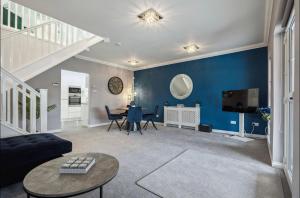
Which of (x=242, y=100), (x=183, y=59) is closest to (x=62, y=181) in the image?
(x=242, y=100)

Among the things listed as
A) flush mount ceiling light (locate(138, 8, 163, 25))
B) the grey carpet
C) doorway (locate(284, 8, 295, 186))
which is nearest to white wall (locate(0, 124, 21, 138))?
the grey carpet

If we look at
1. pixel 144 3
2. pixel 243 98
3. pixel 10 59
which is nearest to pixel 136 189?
pixel 144 3

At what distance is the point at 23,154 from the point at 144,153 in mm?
1833

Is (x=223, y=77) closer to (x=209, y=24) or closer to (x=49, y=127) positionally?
(x=209, y=24)

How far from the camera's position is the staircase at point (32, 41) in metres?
3.39

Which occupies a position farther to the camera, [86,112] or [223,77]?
[86,112]

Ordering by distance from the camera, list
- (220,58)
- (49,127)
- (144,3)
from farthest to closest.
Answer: (220,58)
(49,127)
(144,3)

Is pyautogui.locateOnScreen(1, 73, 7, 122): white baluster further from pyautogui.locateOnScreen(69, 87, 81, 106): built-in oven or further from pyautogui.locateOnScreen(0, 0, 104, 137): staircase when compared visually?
pyautogui.locateOnScreen(69, 87, 81, 106): built-in oven

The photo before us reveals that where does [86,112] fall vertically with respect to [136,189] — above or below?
above

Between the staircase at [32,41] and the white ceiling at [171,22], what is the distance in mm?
741

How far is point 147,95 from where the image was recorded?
686 centimetres

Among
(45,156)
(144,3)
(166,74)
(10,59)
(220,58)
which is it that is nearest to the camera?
(45,156)

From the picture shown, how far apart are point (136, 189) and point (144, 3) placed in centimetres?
272

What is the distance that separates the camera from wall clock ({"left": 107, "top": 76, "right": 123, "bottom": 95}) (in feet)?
20.6
